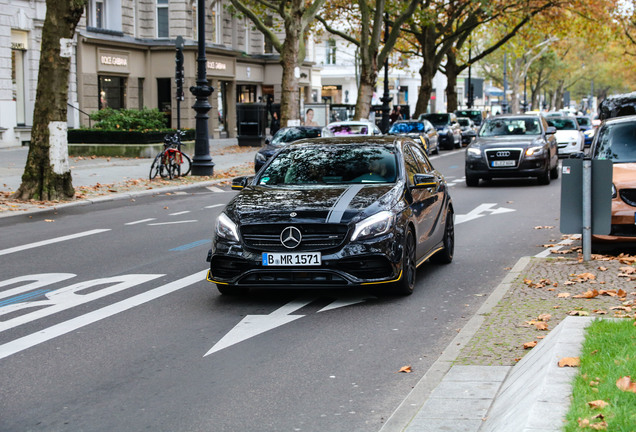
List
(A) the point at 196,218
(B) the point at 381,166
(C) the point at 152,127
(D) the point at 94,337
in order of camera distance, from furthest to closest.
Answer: (C) the point at 152,127
(A) the point at 196,218
(B) the point at 381,166
(D) the point at 94,337

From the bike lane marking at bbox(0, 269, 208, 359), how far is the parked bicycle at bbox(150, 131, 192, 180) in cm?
1479

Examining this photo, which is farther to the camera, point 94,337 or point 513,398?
point 94,337

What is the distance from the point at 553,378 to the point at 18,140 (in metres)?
33.9

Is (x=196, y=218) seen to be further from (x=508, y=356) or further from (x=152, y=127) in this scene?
(x=152, y=127)

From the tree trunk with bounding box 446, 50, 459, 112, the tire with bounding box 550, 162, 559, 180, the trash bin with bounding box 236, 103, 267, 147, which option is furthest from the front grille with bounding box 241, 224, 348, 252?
the tree trunk with bounding box 446, 50, 459, 112

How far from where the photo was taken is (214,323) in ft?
26.9

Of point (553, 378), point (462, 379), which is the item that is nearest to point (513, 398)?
point (553, 378)

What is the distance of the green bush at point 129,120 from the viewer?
33406 mm

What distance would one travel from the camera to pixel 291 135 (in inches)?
1110

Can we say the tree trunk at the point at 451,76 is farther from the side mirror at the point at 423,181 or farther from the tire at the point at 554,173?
the side mirror at the point at 423,181

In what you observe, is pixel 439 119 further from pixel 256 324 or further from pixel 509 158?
pixel 256 324

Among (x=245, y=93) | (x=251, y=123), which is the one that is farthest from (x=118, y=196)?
(x=245, y=93)

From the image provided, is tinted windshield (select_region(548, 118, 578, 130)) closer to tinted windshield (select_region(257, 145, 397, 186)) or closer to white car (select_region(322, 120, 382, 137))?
white car (select_region(322, 120, 382, 137))

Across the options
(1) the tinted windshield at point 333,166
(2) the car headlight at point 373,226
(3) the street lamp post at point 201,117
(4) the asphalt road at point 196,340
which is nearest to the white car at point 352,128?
(3) the street lamp post at point 201,117
